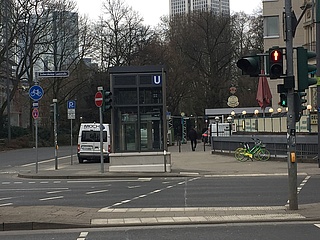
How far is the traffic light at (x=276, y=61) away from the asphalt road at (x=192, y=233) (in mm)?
3164

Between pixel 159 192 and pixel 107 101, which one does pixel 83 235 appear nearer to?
pixel 159 192

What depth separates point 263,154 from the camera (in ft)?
94.7

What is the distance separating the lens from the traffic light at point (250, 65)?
11711 mm

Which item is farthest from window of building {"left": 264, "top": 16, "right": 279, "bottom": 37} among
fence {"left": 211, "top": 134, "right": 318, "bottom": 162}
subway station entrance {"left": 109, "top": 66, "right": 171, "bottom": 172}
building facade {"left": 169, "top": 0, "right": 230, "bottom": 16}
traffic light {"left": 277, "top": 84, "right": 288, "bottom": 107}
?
traffic light {"left": 277, "top": 84, "right": 288, "bottom": 107}

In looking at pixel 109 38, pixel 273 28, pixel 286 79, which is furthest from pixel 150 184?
pixel 109 38

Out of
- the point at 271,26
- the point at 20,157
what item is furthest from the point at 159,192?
the point at 271,26

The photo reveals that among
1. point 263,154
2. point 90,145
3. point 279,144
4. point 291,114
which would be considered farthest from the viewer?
point 90,145

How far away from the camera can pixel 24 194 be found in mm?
16609

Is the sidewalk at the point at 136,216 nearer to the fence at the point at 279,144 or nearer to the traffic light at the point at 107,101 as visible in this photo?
the traffic light at the point at 107,101

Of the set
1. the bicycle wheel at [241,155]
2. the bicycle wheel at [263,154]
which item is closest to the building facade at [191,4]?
the bicycle wheel at [241,155]

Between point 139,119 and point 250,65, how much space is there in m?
11.5

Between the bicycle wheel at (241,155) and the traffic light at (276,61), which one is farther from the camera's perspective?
the bicycle wheel at (241,155)

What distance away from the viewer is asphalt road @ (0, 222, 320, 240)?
9.36 m

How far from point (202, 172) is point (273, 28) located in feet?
97.4
